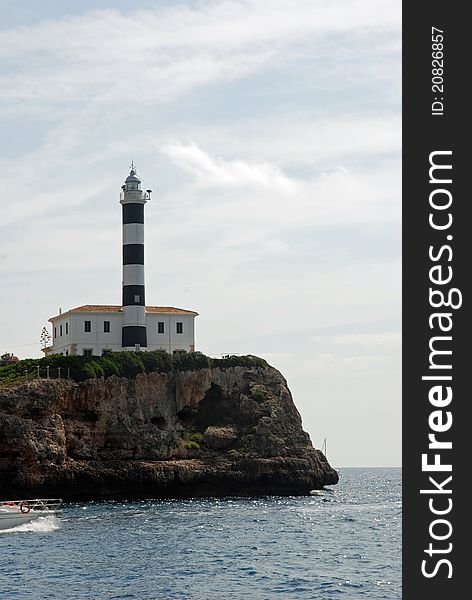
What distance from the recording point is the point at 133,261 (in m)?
76.6

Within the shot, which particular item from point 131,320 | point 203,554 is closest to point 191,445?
point 131,320

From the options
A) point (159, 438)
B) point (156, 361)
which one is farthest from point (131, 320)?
point (159, 438)

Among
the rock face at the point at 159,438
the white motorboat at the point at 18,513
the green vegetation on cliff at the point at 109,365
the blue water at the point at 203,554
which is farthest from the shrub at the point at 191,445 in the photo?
the white motorboat at the point at 18,513

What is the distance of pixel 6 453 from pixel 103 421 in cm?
735

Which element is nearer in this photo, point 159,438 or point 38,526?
point 38,526

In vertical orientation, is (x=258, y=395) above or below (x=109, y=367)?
below

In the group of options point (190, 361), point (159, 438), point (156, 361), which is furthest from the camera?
point (190, 361)

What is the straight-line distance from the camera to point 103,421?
229 feet

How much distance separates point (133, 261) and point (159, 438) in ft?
44.1

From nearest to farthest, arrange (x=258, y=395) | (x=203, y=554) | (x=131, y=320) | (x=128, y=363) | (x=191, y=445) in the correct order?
(x=203, y=554), (x=191, y=445), (x=128, y=363), (x=258, y=395), (x=131, y=320)

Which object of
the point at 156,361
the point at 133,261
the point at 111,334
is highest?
the point at 133,261

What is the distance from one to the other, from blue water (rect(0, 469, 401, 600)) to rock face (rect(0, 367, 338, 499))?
490cm

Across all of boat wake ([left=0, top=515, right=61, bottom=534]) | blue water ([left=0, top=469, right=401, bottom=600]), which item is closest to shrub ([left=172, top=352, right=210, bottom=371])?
→ blue water ([left=0, top=469, right=401, bottom=600])

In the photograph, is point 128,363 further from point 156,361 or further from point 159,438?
point 159,438
